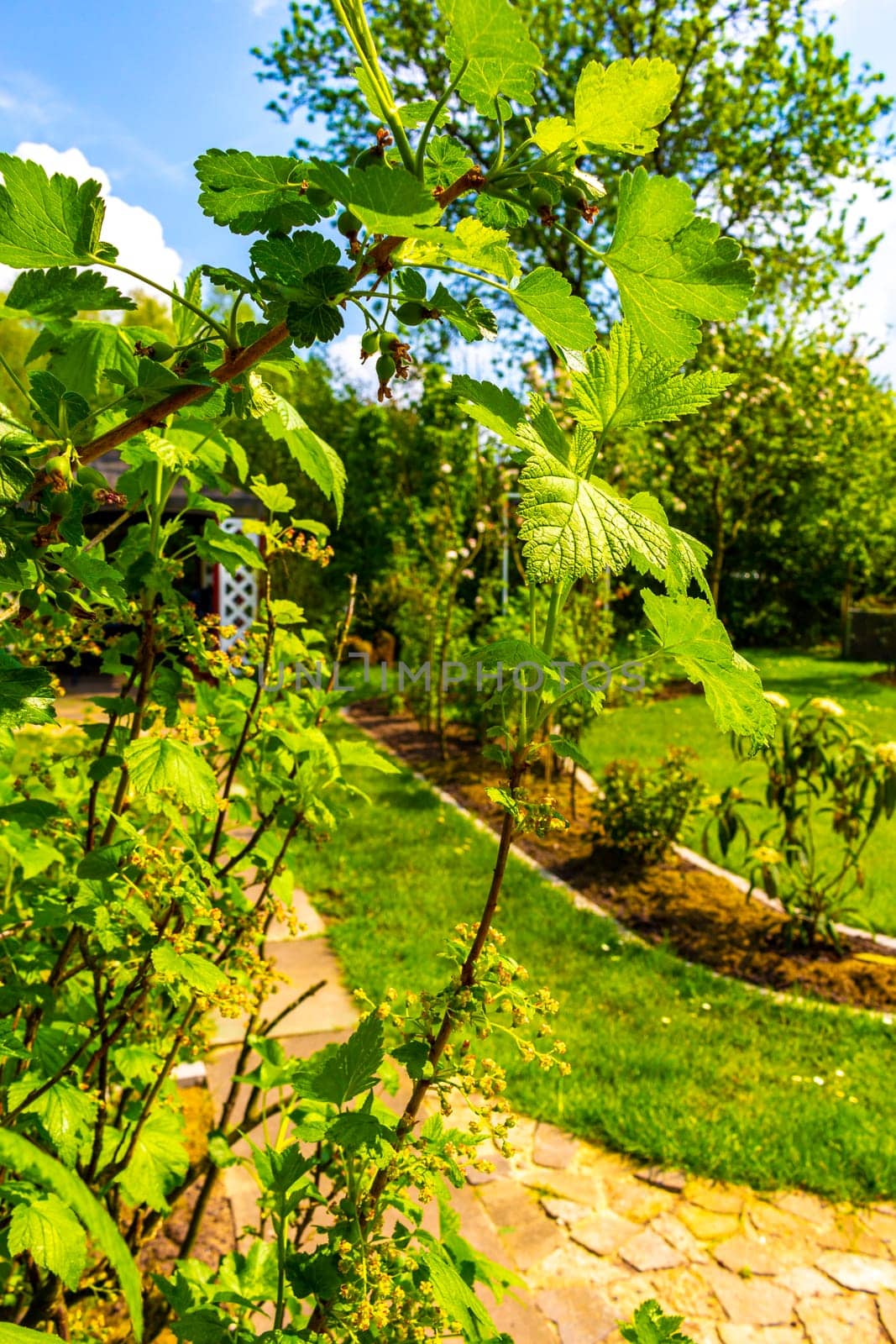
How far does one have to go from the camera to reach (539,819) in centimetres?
78

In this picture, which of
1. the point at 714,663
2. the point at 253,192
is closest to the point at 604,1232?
the point at 714,663

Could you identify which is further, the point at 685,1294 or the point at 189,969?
the point at 685,1294

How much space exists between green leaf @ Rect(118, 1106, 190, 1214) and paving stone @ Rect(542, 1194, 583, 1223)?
4.94 ft

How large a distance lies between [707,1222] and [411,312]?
2767mm

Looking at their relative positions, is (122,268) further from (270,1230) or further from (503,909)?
(503,909)

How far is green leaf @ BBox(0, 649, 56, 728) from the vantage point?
70 centimetres

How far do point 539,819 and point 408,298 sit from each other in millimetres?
431

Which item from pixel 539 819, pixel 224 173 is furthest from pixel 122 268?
pixel 539 819

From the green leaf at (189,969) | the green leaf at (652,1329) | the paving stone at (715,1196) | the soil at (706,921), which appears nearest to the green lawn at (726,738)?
the soil at (706,921)

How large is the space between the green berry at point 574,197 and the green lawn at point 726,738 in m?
4.58

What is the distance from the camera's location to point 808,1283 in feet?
7.77

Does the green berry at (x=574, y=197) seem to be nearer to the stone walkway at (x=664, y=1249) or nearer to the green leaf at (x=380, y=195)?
the green leaf at (x=380, y=195)

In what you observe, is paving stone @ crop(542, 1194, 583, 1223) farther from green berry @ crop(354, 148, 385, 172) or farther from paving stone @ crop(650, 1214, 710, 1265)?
green berry @ crop(354, 148, 385, 172)

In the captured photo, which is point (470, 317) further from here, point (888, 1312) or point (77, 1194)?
point (888, 1312)
